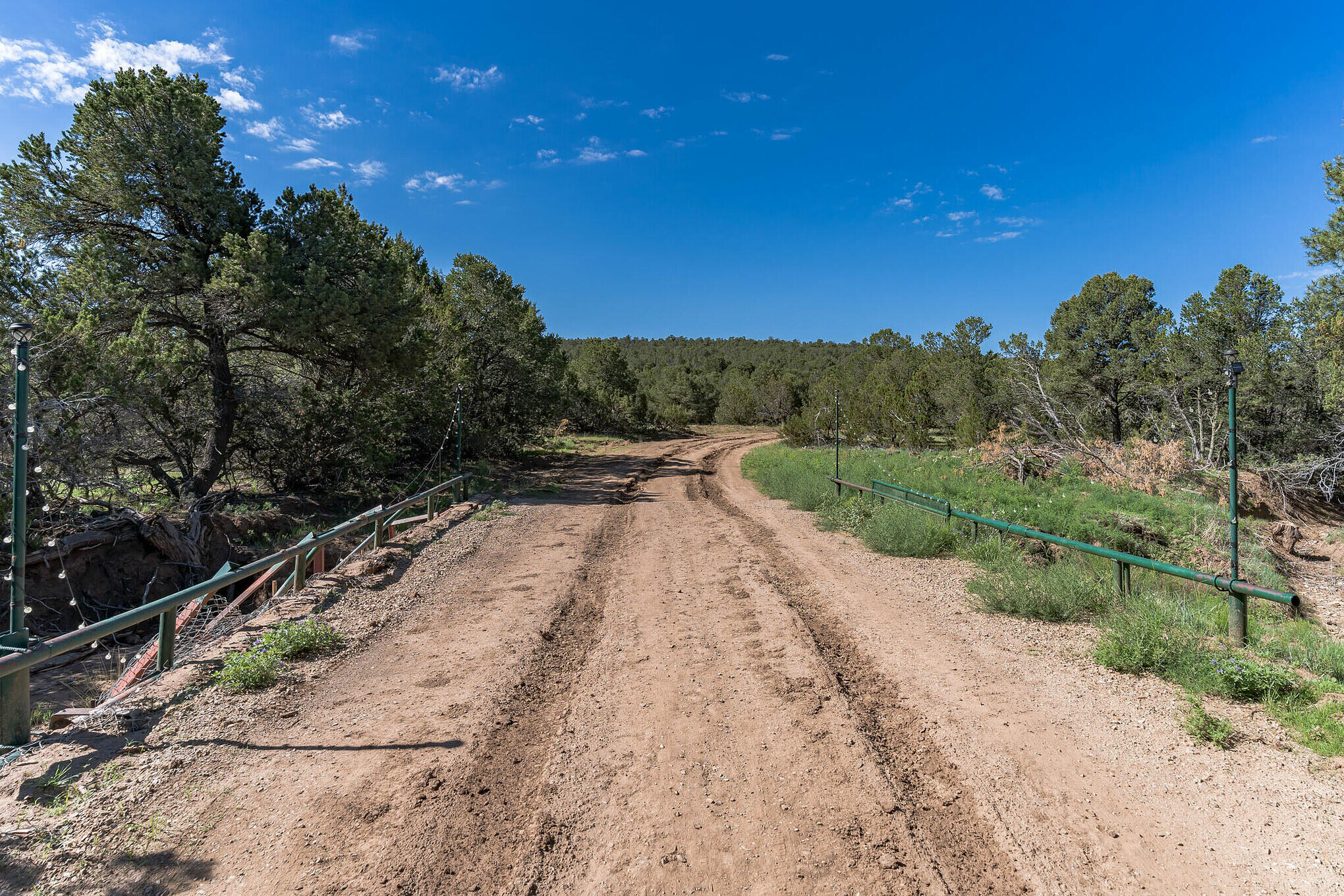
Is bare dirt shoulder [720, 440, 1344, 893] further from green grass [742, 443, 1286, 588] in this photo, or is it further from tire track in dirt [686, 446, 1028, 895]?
green grass [742, 443, 1286, 588]

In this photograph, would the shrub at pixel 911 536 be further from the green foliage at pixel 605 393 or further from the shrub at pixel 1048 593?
the green foliage at pixel 605 393

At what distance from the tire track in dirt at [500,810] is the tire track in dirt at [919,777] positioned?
199cm

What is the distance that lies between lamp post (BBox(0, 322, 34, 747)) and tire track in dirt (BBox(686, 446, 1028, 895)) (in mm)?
5464

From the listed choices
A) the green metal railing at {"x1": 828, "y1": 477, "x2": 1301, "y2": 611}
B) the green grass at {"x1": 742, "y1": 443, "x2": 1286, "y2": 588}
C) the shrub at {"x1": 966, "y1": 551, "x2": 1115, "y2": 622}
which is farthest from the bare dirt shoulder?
the green grass at {"x1": 742, "y1": 443, "x2": 1286, "y2": 588}

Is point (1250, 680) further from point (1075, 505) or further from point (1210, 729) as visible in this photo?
point (1075, 505)

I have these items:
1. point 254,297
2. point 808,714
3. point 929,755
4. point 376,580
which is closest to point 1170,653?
point 929,755

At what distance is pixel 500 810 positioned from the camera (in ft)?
11.1

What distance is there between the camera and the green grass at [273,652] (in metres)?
4.77

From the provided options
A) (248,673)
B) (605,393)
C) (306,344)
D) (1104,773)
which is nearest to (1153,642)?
(1104,773)

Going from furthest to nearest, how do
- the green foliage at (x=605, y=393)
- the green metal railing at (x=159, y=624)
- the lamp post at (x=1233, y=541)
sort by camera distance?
the green foliage at (x=605, y=393) → the lamp post at (x=1233, y=541) → the green metal railing at (x=159, y=624)

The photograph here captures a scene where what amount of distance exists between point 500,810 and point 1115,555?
6566 mm

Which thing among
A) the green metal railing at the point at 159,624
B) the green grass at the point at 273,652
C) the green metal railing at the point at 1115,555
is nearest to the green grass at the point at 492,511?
the green metal railing at the point at 159,624

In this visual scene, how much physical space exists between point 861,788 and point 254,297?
13467 millimetres

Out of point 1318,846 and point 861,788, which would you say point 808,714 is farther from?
point 1318,846
